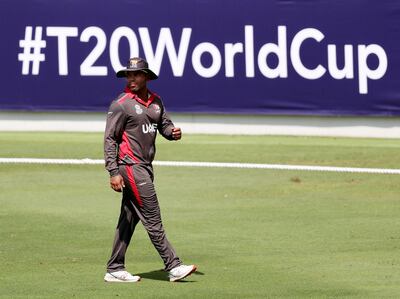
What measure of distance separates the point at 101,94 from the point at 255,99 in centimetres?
333

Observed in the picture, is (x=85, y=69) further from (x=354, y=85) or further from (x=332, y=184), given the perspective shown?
(x=332, y=184)

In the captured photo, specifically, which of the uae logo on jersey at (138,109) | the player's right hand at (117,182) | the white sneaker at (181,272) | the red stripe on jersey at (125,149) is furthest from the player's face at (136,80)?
the white sneaker at (181,272)

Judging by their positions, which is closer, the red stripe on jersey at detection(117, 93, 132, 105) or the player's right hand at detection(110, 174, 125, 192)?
the player's right hand at detection(110, 174, 125, 192)

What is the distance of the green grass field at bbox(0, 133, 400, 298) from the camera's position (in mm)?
12000

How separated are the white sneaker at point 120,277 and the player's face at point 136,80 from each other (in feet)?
5.86

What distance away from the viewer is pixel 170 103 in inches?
1040

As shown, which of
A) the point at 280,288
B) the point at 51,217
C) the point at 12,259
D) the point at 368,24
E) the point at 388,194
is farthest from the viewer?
the point at 368,24

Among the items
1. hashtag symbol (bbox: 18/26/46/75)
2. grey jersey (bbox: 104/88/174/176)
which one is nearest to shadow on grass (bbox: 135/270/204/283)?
grey jersey (bbox: 104/88/174/176)

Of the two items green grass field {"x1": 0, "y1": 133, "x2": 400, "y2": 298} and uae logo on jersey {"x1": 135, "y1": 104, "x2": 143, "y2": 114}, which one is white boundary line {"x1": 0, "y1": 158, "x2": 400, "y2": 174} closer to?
green grass field {"x1": 0, "y1": 133, "x2": 400, "y2": 298}

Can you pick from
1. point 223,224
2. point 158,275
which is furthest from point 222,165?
point 158,275

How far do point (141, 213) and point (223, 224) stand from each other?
4171 mm

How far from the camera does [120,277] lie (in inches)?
474

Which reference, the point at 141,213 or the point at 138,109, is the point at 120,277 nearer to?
the point at 141,213

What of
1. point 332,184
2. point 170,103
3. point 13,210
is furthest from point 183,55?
point 13,210
